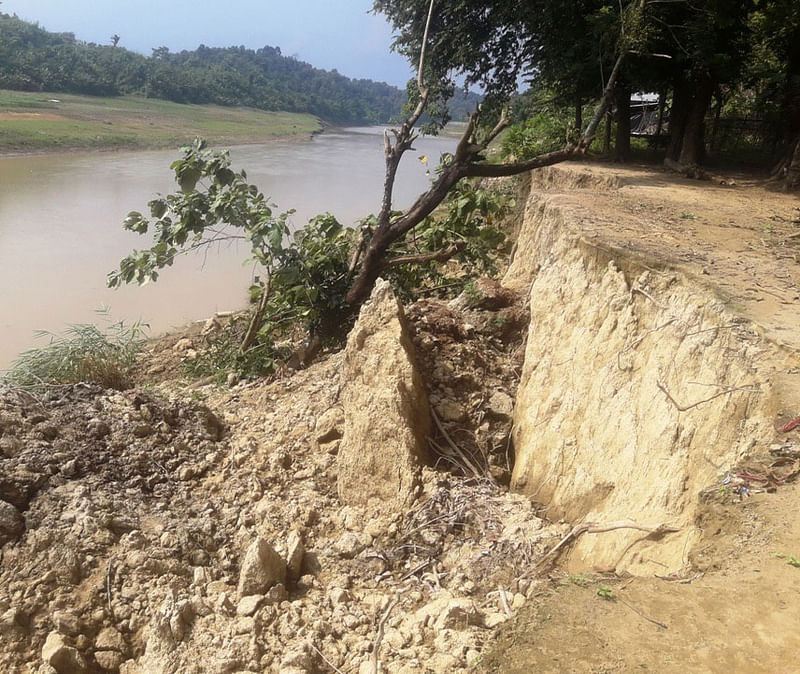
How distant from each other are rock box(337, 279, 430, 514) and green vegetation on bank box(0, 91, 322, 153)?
26357mm

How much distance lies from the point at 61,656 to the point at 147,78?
184ft

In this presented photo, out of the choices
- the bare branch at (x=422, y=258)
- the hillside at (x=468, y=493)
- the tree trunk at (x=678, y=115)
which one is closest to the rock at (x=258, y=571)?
the hillside at (x=468, y=493)

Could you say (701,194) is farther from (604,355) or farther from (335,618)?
(335,618)

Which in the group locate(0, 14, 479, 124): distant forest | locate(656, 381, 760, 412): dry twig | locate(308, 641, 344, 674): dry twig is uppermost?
locate(0, 14, 479, 124): distant forest

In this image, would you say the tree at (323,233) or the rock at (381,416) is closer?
the rock at (381,416)

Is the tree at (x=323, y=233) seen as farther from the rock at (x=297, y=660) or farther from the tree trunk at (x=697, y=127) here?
the rock at (x=297, y=660)

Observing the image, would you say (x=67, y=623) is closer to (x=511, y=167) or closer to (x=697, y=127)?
(x=511, y=167)

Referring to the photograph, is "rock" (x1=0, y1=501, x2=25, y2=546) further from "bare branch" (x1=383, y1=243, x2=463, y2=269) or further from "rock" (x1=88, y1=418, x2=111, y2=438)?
"bare branch" (x1=383, y1=243, x2=463, y2=269)

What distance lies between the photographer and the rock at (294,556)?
9.54 feet

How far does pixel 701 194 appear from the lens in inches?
264

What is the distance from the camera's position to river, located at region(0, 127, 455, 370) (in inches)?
412

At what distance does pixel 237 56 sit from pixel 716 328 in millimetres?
108577

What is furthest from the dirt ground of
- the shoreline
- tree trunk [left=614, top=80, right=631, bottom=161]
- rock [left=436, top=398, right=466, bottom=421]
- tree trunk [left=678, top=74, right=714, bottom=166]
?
the shoreline

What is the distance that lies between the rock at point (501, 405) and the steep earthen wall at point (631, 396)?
6 centimetres
